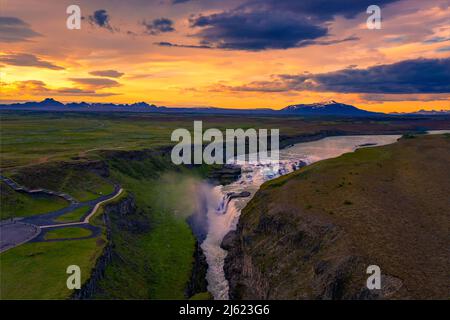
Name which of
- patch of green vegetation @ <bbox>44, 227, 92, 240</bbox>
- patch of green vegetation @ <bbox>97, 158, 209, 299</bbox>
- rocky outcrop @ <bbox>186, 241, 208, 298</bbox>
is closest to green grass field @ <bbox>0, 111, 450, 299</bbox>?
patch of green vegetation @ <bbox>97, 158, 209, 299</bbox>

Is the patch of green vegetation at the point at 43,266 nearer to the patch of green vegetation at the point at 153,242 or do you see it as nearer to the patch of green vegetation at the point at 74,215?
the patch of green vegetation at the point at 153,242

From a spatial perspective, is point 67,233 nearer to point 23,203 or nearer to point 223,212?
point 23,203

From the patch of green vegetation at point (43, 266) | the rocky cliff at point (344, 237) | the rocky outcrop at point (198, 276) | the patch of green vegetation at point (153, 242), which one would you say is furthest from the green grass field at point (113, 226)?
the rocky cliff at point (344, 237)

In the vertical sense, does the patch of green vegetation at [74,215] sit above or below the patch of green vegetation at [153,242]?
above

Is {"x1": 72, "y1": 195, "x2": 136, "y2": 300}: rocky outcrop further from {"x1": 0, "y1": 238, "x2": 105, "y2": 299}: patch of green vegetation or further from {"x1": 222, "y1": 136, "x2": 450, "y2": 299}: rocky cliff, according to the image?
{"x1": 222, "y1": 136, "x2": 450, "y2": 299}: rocky cliff

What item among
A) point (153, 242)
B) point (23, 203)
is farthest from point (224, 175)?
point (23, 203)

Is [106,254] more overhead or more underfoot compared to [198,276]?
more overhead
